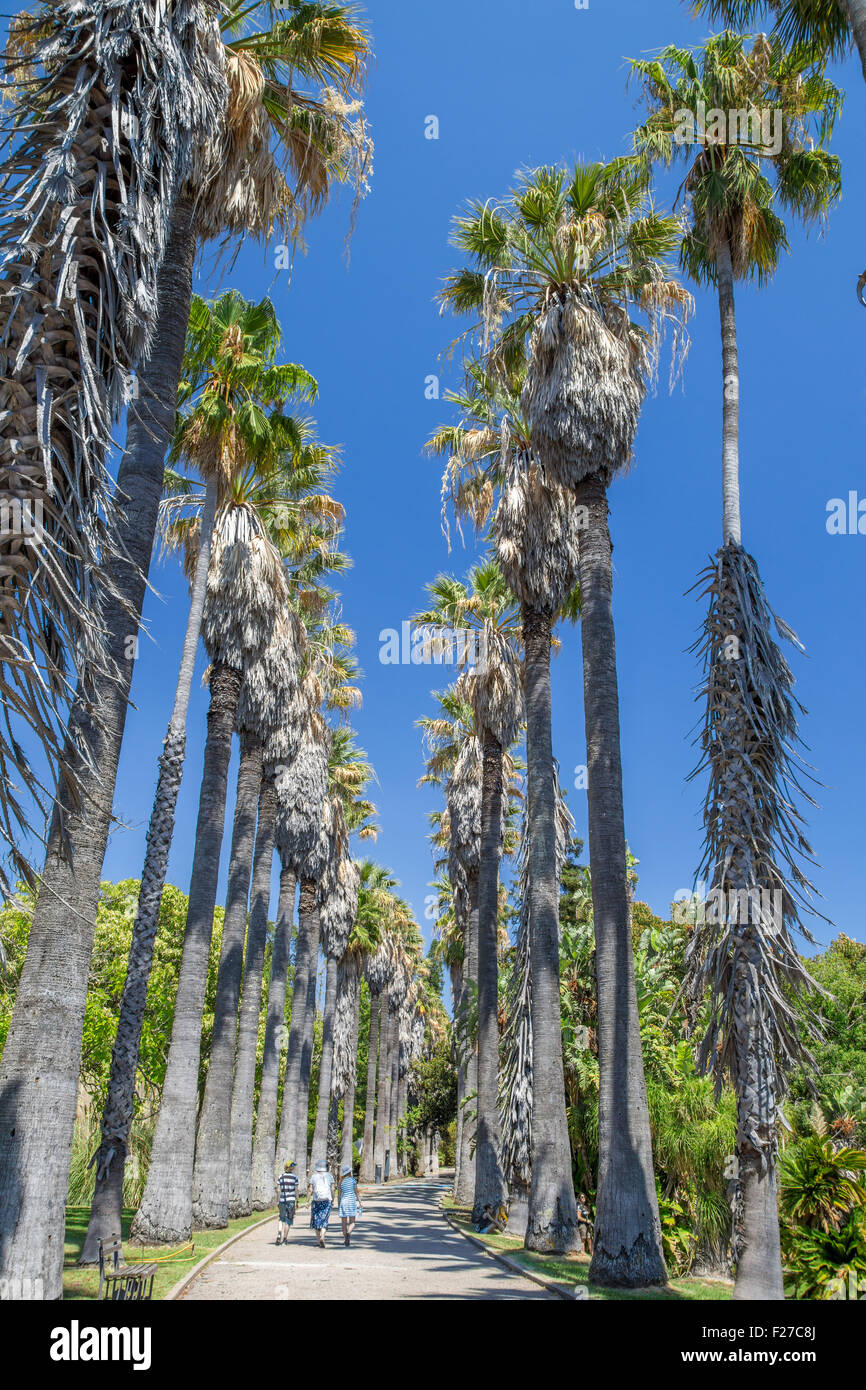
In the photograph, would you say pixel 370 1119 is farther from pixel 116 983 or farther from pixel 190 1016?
pixel 190 1016

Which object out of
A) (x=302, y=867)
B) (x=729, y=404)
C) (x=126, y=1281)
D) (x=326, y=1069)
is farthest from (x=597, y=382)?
(x=326, y=1069)

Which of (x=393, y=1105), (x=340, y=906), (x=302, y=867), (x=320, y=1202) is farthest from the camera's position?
(x=393, y=1105)

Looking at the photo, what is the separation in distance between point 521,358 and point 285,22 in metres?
7.83

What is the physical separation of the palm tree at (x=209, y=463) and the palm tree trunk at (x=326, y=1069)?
63.0 feet

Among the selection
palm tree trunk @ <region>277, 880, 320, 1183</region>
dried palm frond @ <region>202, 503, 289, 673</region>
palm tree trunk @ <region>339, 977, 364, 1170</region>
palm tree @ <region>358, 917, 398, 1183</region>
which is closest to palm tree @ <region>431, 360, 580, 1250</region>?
dried palm frond @ <region>202, 503, 289, 673</region>

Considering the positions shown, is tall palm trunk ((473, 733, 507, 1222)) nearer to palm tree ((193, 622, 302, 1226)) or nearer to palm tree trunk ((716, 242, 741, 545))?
palm tree ((193, 622, 302, 1226))

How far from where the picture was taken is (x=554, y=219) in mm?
15523

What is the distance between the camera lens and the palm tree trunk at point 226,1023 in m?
17.4

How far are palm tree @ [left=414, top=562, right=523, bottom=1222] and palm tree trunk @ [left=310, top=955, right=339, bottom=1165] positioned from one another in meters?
16.1

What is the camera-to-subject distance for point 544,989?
645 inches

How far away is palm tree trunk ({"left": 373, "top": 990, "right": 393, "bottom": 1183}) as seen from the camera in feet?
171

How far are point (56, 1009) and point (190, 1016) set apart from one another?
10.3 meters
